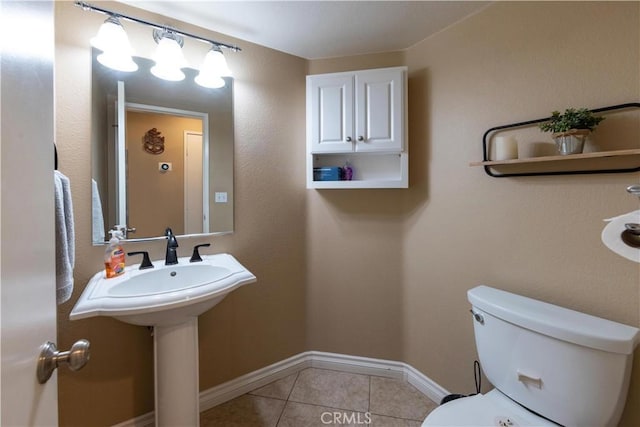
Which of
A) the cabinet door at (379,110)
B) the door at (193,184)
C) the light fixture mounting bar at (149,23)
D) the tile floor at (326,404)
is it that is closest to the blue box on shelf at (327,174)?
Answer: the cabinet door at (379,110)

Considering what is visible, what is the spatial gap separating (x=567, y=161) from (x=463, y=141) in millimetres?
461

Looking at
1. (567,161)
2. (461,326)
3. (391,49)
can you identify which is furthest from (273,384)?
(391,49)

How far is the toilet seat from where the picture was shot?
0.99 m

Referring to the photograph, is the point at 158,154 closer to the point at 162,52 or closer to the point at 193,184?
the point at 193,184

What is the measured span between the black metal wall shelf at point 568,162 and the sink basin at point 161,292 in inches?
48.9

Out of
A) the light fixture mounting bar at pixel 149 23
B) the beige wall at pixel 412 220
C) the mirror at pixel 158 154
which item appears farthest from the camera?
the mirror at pixel 158 154

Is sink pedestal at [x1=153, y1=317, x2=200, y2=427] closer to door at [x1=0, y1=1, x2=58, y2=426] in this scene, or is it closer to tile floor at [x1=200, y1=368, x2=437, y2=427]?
tile floor at [x1=200, y1=368, x2=437, y2=427]

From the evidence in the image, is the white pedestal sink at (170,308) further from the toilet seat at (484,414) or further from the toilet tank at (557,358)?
the toilet tank at (557,358)

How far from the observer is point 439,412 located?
3.40 feet

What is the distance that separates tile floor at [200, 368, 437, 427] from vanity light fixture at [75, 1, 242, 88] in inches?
72.0

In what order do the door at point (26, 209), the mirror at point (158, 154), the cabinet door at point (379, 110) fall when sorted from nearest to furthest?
the door at point (26, 209) → the mirror at point (158, 154) → the cabinet door at point (379, 110)

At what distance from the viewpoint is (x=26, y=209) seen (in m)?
0.48

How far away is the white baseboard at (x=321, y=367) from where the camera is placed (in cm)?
163

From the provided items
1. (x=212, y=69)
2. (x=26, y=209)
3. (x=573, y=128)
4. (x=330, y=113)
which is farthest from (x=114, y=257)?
(x=573, y=128)
